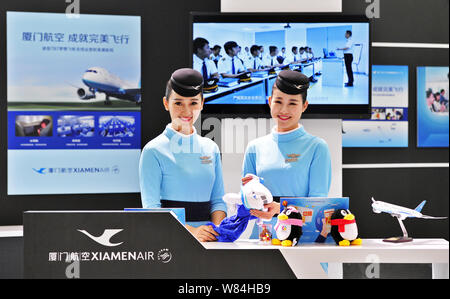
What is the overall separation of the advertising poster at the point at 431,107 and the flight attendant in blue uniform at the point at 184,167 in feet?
9.97

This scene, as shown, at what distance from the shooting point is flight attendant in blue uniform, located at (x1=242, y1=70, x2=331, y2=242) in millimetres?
2500

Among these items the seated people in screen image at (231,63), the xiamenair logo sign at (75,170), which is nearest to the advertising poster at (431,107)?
the seated people in screen image at (231,63)

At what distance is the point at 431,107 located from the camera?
479cm

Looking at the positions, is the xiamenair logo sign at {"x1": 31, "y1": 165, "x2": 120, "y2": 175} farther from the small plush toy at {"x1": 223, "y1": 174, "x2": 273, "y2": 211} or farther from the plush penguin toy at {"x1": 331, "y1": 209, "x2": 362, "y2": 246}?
the plush penguin toy at {"x1": 331, "y1": 209, "x2": 362, "y2": 246}

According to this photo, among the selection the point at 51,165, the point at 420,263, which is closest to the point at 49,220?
the point at 420,263

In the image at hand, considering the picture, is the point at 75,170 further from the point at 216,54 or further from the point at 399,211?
the point at 399,211

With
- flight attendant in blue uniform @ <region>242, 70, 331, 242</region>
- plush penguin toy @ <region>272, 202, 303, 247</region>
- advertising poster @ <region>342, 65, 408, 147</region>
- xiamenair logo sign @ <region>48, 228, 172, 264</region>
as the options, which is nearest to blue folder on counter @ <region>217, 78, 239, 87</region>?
flight attendant in blue uniform @ <region>242, 70, 331, 242</region>

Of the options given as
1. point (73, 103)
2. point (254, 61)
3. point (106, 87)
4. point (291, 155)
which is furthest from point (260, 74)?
point (73, 103)

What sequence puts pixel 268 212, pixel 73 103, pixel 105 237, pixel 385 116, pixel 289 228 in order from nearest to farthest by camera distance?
pixel 105 237 → pixel 289 228 → pixel 268 212 → pixel 73 103 → pixel 385 116

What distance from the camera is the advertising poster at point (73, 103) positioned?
4016 millimetres

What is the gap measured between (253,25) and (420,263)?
190cm

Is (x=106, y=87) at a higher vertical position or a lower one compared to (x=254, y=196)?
higher

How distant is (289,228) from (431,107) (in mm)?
3581

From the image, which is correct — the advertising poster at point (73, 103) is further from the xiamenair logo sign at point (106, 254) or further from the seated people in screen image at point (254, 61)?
the xiamenair logo sign at point (106, 254)
